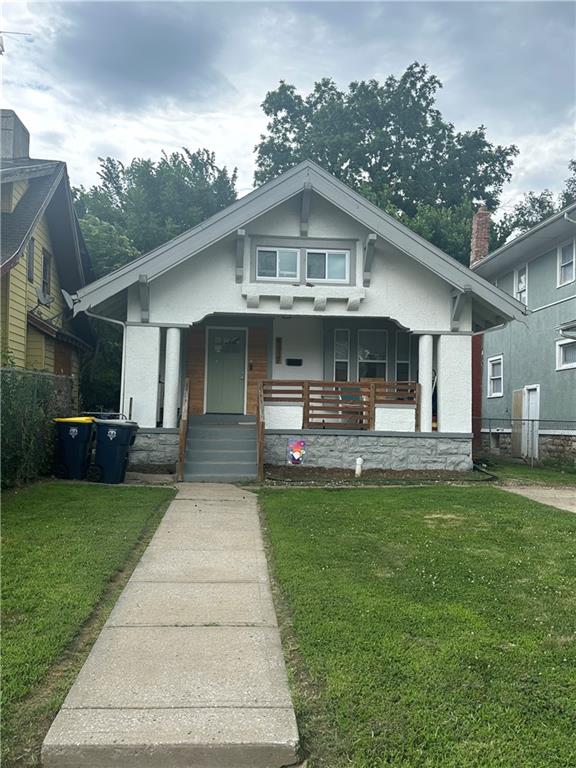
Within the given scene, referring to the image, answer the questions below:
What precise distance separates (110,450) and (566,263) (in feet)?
43.0

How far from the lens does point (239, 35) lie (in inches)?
422

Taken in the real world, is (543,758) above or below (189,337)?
below

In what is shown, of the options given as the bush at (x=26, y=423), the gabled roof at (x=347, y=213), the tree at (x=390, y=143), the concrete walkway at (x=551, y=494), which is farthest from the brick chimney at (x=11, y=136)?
the tree at (x=390, y=143)

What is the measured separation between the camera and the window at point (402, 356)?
1574 cm

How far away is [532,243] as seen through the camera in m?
17.9

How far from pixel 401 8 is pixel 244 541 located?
8929 mm

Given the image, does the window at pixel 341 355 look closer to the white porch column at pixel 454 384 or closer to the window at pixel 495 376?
the white porch column at pixel 454 384

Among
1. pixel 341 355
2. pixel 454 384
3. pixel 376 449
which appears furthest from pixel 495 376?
pixel 376 449

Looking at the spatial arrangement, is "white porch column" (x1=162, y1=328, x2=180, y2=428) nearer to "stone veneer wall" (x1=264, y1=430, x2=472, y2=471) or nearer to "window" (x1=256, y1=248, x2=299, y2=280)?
"stone veneer wall" (x1=264, y1=430, x2=472, y2=471)

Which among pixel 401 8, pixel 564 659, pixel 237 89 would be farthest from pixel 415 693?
pixel 237 89

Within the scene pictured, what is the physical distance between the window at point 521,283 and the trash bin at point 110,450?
13.8 metres

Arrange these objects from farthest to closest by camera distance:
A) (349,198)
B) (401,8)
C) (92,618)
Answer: (349,198) → (401,8) → (92,618)

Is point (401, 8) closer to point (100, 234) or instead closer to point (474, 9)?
point (474, 9)

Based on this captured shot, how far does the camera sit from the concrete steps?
11688 millimetres
